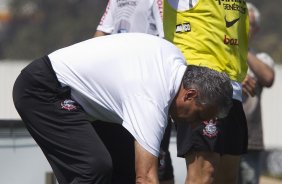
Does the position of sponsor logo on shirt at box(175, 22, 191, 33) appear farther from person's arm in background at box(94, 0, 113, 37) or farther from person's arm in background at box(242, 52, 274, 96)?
person's arm in background at box(242, 52, 274, 96)

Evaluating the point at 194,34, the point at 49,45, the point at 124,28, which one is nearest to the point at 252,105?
the point at 124,28

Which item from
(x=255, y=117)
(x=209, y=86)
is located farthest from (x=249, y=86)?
(x=209, y=86)

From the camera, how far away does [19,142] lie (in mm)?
7758

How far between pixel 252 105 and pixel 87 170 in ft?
12.0

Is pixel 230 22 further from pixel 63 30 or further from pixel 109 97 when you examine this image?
pixel 63 30

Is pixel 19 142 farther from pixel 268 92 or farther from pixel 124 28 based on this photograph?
pixel 268 92

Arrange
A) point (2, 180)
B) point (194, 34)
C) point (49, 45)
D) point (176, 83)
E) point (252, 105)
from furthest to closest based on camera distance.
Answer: point (49, 45)
point (252, 105)
point (2, 180)
point (194, 34)
point (176, 83)

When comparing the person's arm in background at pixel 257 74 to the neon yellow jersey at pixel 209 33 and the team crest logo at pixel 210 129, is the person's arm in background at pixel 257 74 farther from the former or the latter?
the team crest logo at pixel 210 129

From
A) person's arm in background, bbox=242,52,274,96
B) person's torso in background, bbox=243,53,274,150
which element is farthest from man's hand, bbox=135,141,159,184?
person's torso in background, bbox=243,53,274,150

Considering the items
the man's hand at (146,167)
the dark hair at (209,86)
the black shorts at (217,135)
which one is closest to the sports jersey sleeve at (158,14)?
the black shorts at (217,135)

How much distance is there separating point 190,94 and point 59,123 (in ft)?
2.55

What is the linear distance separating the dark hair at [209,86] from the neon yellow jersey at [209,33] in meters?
0.96

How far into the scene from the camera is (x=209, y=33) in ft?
22.5

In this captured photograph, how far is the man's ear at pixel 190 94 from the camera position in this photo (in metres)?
5.73
